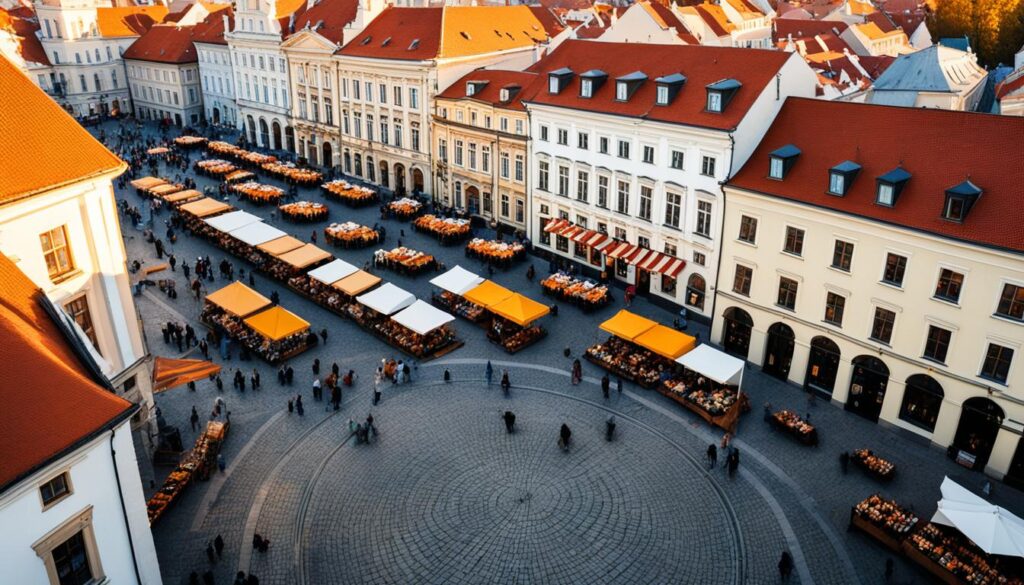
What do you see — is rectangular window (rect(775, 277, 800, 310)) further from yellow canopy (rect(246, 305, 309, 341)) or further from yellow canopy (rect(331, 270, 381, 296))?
yellow canopy (rect(246, 305, 309, 341))

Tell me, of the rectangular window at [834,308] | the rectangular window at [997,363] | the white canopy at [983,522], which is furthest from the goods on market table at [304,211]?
the white canopy at [983,522]

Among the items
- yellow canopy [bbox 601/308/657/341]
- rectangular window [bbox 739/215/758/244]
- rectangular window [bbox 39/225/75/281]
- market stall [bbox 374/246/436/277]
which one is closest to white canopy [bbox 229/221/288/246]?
market stall [bbox 374/246/436/277]

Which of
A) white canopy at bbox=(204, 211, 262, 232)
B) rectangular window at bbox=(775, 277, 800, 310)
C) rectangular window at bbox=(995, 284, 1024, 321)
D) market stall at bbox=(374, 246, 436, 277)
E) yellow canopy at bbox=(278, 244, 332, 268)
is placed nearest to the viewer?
rectangular window at bbox=(995, 284, 1024, 321)

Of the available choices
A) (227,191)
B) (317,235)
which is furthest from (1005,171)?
(227,191)

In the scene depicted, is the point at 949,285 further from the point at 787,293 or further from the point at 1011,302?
the point at 787,293

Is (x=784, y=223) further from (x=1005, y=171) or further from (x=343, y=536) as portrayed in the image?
(x=343, y=536)

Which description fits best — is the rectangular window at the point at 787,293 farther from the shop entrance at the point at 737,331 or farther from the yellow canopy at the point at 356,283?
the yellow canopy at the point at 356,283
